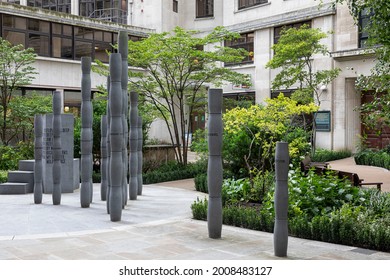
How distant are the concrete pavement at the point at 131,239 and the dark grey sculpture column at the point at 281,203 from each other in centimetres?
20

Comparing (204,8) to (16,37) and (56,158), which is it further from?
(56,158)

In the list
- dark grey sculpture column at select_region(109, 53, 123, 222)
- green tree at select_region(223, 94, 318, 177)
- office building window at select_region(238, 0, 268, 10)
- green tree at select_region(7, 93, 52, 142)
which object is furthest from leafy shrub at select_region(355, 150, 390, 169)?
green tree at select_region(7, 93, 52, 142)

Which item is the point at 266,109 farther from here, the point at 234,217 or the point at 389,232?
the point at 389,232

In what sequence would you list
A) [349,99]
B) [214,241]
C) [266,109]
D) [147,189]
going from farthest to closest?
1. [349,99]
2. [147,189]
3. [266,109]
4. [214,241]

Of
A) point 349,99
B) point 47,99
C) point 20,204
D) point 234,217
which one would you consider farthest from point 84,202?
point 349,99

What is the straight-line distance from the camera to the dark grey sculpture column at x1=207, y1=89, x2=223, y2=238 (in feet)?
28.3

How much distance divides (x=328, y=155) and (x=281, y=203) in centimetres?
1944

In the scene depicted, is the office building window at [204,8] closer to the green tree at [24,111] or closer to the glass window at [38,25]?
the glass window at [38,25]

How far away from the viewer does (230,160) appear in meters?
17.9

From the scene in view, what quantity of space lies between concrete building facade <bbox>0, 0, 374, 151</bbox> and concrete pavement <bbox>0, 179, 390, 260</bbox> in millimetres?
16480

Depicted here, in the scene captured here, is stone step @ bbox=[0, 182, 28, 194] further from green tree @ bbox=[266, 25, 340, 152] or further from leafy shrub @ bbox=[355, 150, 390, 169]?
green tree @ bbox=[266, 25, 340, 152]

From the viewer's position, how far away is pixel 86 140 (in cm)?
1245

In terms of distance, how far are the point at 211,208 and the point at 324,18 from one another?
23.3 m

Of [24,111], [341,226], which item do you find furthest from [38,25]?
[341,226]
